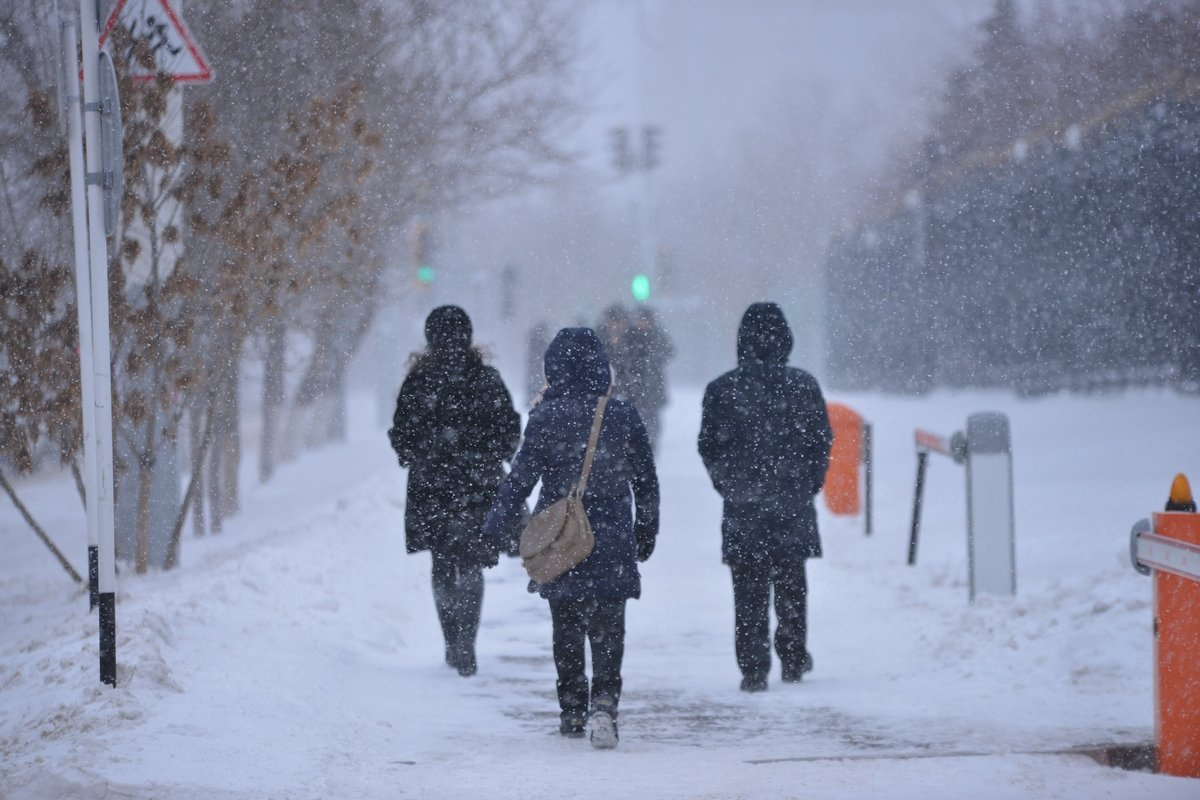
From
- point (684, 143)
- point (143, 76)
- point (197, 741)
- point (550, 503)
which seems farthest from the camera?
point (684, 143)

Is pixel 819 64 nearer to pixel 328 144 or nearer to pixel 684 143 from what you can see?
pixel 684 143

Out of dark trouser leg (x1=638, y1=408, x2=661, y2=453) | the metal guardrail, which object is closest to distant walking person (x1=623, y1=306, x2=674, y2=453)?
dark trouser leg (x1=638, y1=408, x2=661, y2=453)

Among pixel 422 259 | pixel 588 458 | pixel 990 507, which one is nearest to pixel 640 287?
pixel 422 259

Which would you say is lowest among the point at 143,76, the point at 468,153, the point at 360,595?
the point at 360,595

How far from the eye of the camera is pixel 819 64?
5766 cm

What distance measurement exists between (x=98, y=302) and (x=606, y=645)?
8.32 feet

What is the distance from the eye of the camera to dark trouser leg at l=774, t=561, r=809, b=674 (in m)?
6.89

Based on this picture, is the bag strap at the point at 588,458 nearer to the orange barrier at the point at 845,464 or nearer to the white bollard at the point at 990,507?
the white bollard at the point at 990,507

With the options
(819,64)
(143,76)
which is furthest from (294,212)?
(819,64)

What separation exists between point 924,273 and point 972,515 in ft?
58.5

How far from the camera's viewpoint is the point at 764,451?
678 cm

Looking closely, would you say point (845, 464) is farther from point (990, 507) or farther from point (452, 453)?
point (452, 453)

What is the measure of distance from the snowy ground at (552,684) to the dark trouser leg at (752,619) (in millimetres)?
168

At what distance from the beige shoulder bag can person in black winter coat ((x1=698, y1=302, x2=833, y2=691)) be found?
1458 millimetres
